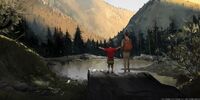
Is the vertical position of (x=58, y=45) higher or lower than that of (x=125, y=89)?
higher

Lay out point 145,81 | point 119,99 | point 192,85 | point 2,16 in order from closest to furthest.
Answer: point 119,99, point 145,81, point 192,85, point 2,16

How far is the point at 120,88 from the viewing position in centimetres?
2322

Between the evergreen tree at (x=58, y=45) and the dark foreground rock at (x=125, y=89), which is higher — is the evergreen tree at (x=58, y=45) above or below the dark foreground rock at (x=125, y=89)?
above

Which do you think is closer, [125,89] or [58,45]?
[125,89]

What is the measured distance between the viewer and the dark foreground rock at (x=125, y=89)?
2284 centimetres

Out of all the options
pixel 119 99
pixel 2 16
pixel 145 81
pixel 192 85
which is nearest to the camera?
pixel 119 99

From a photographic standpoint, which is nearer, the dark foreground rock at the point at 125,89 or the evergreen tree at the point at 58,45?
the dark foreground rock at the point at 125,89

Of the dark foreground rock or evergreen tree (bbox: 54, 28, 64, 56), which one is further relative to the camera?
evergreen tree (bbox: 54, 28, 64, 56)

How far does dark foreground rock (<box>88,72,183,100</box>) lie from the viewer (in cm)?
2284

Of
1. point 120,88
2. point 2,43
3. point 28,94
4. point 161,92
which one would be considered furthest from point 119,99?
point 2,43

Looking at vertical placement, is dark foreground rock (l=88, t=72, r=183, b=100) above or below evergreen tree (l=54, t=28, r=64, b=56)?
below

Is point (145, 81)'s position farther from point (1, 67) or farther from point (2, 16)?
point (2, 16)

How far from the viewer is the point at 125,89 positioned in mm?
23188

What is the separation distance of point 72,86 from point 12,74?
352 cm
